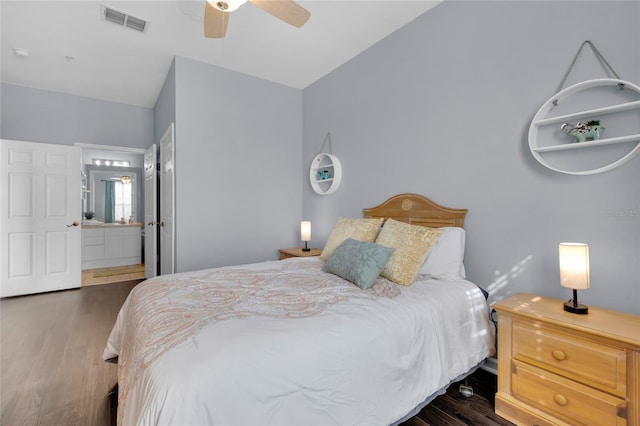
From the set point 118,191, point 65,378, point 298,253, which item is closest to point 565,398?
point 298,253

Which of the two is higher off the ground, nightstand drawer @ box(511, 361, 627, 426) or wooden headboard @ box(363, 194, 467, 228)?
wooden headboard @ box(363, 194, 467, 228)

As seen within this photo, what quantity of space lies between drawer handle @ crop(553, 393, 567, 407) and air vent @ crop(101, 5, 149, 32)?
13.5 feet

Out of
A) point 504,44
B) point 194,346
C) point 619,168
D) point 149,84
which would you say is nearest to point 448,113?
point 504,44

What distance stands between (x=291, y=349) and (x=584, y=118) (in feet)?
6.87

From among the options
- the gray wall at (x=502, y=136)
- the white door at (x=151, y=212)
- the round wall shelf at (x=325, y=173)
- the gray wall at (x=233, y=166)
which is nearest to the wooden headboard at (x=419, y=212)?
the gray wall at (x=502, y=136)

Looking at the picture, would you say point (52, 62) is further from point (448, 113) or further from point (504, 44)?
point (504, 44)

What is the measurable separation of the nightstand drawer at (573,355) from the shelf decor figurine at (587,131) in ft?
3.62

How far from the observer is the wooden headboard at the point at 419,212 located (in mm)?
2363

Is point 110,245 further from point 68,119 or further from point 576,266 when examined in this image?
point 576,266

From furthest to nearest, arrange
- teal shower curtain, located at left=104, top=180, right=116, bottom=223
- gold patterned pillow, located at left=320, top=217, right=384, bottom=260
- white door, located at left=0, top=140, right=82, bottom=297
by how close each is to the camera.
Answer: teal shower curtain, located at left=104, top=180, right=116, bottom=223, white door, located at left=0, top=140, right=82, bottom=297, gold patterned pillow, located at left=320, top=217, right=384, bottom=260

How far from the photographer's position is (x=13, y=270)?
4.00 meters

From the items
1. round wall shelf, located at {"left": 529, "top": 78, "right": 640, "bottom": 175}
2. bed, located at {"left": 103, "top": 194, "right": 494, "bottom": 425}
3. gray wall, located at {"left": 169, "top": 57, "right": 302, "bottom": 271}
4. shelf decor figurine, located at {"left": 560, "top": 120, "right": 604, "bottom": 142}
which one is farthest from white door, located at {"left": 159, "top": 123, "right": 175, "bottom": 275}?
shelf decor figurine, located at {"left": 560, "top": 120, "right": 604, "bottom": 142}

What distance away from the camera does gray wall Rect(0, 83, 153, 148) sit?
4.14 meters

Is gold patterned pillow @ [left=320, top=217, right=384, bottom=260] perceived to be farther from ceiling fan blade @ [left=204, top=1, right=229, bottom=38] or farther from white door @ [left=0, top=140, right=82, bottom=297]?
white door @ [left=0, top=140, right=82, bottom=297]
